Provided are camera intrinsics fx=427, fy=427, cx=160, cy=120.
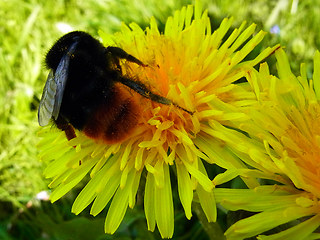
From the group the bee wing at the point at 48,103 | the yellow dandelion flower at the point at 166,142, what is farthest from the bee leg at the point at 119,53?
the bee wing at the point at 48,103

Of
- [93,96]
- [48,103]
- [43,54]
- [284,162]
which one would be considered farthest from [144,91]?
[43,54]

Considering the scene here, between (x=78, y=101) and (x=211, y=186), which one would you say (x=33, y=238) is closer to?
(x=78, y=101)

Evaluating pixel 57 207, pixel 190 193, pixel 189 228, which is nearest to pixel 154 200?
pixel 190 193

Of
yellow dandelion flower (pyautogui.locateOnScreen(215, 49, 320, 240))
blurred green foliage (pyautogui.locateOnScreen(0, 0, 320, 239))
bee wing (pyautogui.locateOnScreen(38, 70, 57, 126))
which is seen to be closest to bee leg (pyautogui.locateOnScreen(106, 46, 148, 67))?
bee wing (pyautogui.locateOnScreen(38, 70, 57, 126))

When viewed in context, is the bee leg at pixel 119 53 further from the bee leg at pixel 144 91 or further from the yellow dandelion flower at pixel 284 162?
the yellow dandelion flower at pixel 284 162

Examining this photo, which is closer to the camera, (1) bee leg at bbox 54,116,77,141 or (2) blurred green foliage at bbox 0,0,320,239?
(1) bee leg at bbox 54,116,77,141

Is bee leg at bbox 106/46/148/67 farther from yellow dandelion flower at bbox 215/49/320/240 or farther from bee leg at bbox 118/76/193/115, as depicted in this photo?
yellow dandelion flower at bbox 215/49/320/240
